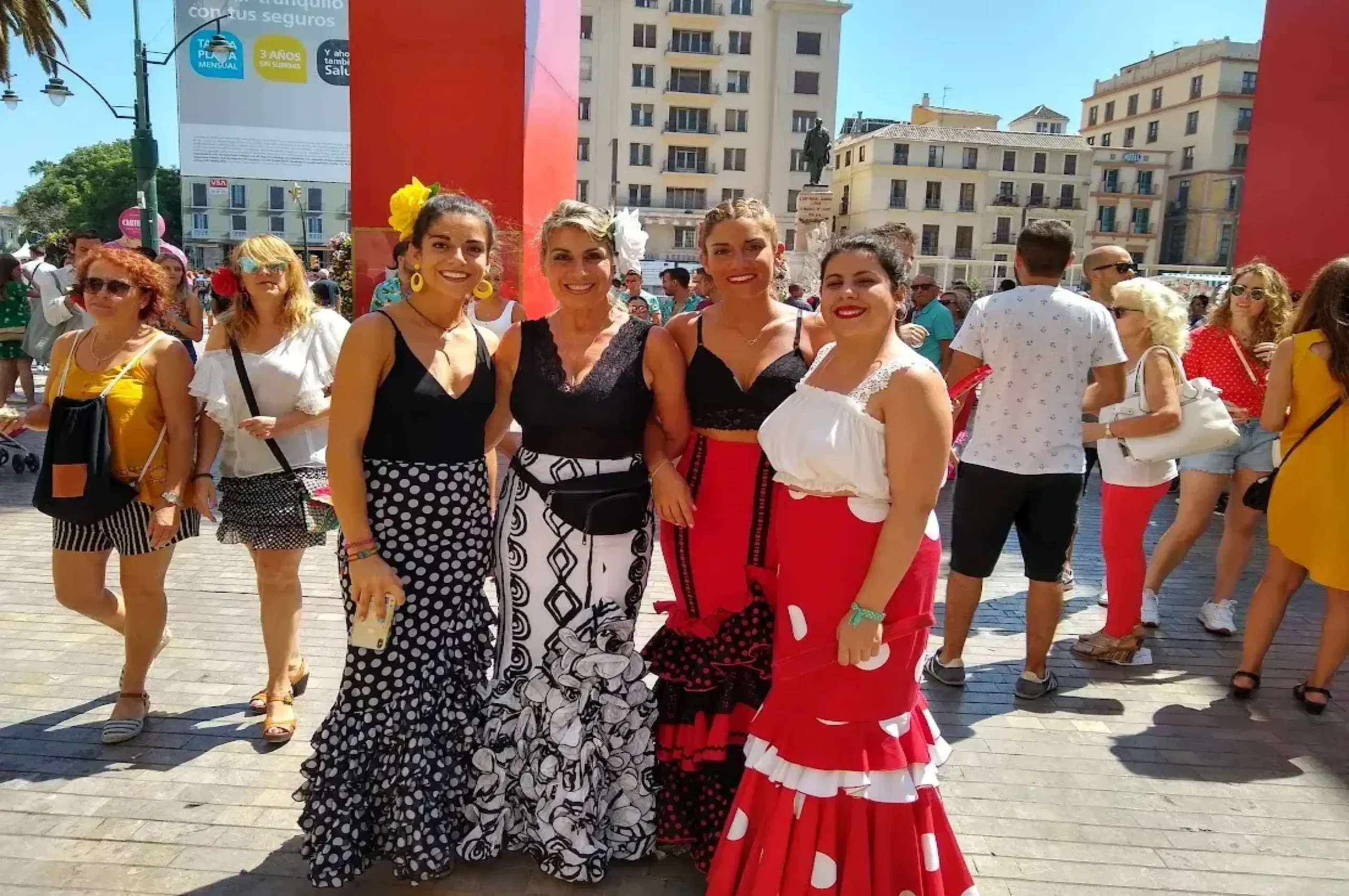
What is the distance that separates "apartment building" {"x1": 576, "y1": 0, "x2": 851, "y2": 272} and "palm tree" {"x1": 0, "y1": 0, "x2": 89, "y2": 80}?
32923mm

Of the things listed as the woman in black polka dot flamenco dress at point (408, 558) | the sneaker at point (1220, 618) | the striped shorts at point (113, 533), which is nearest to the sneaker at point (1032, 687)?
the sneaker at point (1220, 618)

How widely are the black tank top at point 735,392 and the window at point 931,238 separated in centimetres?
5885

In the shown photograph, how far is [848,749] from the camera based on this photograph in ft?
7.39

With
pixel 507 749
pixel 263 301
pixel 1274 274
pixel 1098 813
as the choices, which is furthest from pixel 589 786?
pixel 1274 274

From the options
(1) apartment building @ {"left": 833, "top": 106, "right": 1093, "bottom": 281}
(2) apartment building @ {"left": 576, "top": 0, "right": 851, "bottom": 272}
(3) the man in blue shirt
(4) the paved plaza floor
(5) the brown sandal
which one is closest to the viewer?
(4) the paved plaza floor

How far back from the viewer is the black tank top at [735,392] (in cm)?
264

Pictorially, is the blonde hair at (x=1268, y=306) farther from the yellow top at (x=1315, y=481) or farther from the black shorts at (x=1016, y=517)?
the black shorts at (x=1016, y=517)

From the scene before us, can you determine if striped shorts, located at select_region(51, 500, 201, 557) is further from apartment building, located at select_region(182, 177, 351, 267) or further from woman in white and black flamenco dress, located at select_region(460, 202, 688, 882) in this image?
apartment building, located at select_region(182, 177, 351, 267)

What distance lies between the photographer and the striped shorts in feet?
10.9

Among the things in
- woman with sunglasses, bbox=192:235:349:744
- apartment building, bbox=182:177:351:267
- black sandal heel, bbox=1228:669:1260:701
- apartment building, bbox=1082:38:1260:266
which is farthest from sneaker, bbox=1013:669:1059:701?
apartment building, bbox=1082:38:1260:266

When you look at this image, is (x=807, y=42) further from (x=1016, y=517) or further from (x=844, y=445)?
(x=844, y=445)

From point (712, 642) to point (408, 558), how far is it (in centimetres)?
95

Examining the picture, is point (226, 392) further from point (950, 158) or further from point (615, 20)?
point (950, 158)

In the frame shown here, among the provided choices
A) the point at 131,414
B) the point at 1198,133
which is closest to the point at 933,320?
the point at 131,414
